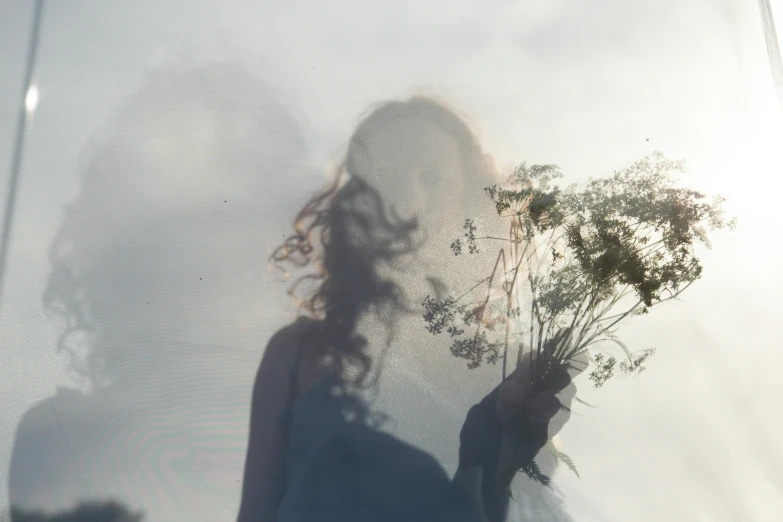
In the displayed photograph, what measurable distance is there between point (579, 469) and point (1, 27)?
1.35 meters

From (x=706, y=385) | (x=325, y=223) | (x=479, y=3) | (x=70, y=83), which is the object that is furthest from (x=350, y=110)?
(x=706, y=385)

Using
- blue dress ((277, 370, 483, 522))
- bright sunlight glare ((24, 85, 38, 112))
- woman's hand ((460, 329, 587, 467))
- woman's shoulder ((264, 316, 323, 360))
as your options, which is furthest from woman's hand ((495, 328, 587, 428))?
bright sunlight glare ((24, 85, 38, 112))

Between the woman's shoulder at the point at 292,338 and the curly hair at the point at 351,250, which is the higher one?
the curly hair at the point at 351,250

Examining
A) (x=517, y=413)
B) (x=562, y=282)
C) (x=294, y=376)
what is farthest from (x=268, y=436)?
(x=562, y=282)

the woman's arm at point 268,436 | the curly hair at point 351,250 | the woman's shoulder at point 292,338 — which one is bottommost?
the woman's arm at point 268,436

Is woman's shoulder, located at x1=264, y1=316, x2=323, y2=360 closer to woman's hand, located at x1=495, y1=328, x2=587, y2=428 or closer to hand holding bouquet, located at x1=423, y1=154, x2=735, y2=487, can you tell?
hand holding bouquet, located at x1=423, y1=154, x2=735, y2=487

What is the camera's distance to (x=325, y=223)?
94cm

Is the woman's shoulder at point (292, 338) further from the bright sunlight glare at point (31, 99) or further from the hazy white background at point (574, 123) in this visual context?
the bright sunlight glare at point (31, 99)

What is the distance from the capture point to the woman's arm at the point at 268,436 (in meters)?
0.91

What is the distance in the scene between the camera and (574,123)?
Result: 0.96m

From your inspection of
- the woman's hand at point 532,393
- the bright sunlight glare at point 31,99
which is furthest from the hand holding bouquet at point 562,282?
the bright sunlight glare at point 31,99

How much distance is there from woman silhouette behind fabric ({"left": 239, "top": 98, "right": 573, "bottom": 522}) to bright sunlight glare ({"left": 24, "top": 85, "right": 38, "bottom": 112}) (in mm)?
542

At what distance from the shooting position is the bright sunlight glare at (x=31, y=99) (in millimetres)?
978

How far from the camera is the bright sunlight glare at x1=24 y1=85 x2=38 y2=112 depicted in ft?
3.21
